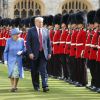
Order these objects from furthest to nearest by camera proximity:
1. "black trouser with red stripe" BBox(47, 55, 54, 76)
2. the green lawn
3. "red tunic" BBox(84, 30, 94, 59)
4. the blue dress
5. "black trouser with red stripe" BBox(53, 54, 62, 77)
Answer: "black trouser with red stripe" BBox(47, 55, 54, 76)
"black trouser with red stripe" BBox(53, 54, 62, 77)
"red tunic" BBox(84, 30, 94, 59)
the blue dress
the green lawn

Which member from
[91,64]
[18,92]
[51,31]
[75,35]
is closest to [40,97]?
[18,92]

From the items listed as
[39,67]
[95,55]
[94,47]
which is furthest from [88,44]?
[39,67]

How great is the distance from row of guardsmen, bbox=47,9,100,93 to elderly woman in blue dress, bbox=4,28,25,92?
1.43 metres

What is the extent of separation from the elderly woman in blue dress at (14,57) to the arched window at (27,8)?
66.7 ft

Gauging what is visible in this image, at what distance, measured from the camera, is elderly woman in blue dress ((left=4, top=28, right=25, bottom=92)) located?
1341cm

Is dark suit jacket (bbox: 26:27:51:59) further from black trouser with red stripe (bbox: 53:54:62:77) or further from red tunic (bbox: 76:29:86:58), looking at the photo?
black trouser with red stripe (bbox: 53:54:62:77)

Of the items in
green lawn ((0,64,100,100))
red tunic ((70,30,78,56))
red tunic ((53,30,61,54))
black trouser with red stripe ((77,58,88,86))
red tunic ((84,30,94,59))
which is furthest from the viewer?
red tunic ((53,30,61,54))

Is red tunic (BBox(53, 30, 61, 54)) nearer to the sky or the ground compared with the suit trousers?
nearer to the sky

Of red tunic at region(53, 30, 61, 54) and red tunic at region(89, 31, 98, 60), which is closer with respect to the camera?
red tunic at region(89, 31, 98, 60)

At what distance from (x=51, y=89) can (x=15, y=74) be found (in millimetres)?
911

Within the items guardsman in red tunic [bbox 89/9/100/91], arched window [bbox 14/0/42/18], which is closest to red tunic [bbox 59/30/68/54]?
guardsman in red tunic [bbox 89/9/100/91]

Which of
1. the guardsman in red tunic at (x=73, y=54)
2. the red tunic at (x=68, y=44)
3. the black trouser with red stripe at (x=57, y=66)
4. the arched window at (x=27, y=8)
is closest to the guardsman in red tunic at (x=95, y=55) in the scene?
the guardsman in red tunic at (x=73, y=54)

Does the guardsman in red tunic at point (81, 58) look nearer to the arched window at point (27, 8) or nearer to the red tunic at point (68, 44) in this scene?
the red tunic at point (68, 44)

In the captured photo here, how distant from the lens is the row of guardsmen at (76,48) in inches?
538
